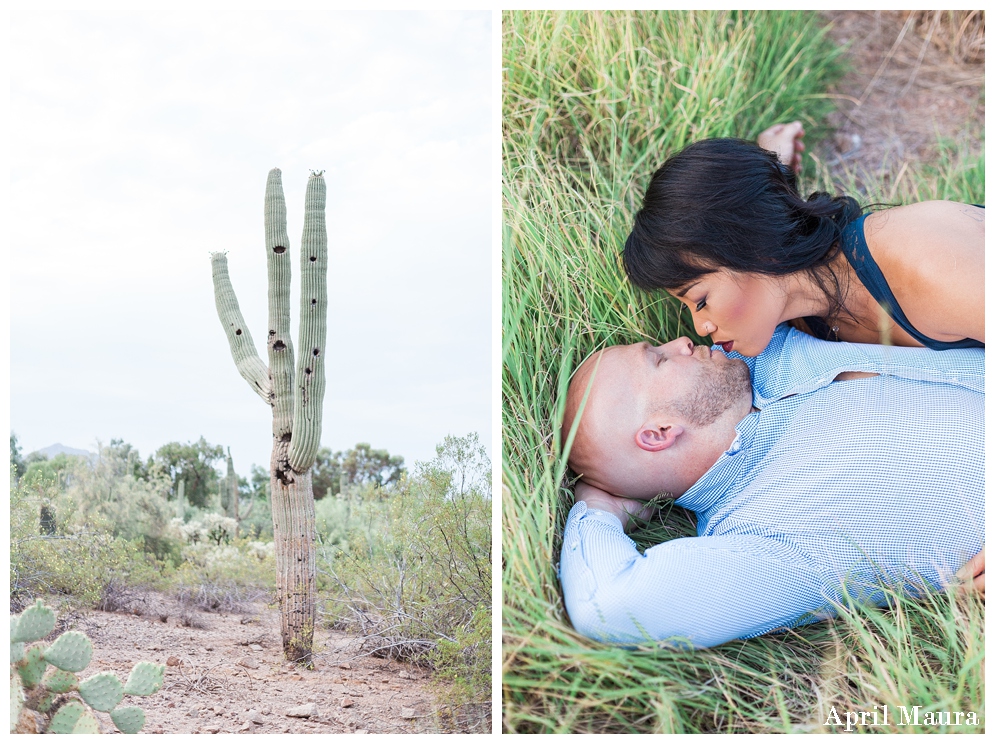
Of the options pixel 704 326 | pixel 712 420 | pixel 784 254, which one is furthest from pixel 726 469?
pixel 784 254

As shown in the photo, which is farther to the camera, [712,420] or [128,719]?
[712,420]

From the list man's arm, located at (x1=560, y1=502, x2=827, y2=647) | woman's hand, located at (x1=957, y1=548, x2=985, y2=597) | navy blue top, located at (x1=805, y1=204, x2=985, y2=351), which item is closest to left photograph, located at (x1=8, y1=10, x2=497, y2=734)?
man's arm, located at (x1=560, y1=502, x2=827, y2=647)

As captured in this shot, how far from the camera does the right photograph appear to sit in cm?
137

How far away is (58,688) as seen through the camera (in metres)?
1.49

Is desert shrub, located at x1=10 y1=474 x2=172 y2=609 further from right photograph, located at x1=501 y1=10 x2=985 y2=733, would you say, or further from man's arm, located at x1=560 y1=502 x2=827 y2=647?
man's arm, located at x1=560 y1=502 x2=827 y2=647

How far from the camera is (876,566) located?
4.75 feet

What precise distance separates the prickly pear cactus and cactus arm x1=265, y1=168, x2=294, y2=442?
0.66 meters

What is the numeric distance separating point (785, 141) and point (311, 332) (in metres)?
1.71

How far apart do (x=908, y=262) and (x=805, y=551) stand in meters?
0.71

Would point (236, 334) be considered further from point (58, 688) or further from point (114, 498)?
point (58, 688)

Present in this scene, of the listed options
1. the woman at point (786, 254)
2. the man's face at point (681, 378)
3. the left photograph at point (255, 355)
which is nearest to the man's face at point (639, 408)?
the man's face at point (681, 378)

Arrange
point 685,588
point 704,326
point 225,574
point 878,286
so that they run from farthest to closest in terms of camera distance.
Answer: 1. point 225,574
2. point 704,326
3. point 878,286
4. point 685,588

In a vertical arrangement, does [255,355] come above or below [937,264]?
below

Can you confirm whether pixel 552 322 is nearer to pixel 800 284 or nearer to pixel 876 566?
pixel 800 284
